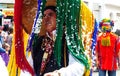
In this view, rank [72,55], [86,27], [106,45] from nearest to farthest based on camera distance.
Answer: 1. [72,55]
2. [86,27]
3. [106,45]

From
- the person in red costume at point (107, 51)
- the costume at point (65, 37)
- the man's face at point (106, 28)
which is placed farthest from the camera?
the man's face at point (106, 28)

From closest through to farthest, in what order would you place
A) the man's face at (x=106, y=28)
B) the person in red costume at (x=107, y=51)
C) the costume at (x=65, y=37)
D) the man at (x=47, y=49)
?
the costume at (x=65, y=37) → the man at (x=47, y=49) → the person in red costume at (x=107, y=51) → the man's face at (x=106, y=28)

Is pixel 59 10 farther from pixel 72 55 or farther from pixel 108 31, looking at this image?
pixel 108 31

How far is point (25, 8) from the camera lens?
95.7 inches

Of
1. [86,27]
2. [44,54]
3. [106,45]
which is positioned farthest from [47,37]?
[106,45]

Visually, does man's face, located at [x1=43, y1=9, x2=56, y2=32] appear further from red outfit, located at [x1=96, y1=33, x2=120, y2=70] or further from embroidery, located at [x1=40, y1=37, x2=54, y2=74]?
red outfit, located at [x1=96, y1=33, x2=120, y2=70]

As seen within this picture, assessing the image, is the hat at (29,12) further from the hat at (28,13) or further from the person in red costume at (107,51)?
the person in red costume at (107,51)

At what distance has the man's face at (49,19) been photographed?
2.36 m

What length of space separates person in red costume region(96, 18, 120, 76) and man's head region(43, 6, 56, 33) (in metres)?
4.50

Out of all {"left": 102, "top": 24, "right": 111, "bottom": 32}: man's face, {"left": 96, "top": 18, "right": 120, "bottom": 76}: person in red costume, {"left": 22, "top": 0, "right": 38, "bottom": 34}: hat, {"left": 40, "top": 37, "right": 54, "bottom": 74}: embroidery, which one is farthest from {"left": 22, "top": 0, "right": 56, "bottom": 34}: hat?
{"left": 102, "top": 24, "right": 111, "bottom": 32}: man's face

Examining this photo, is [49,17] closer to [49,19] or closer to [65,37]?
[49,19]

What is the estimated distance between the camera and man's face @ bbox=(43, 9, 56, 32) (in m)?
2.36

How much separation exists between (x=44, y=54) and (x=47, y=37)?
0.11 meters

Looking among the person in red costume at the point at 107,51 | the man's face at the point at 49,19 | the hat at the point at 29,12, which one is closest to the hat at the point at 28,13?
Answer: the hat at the point at 29,12
